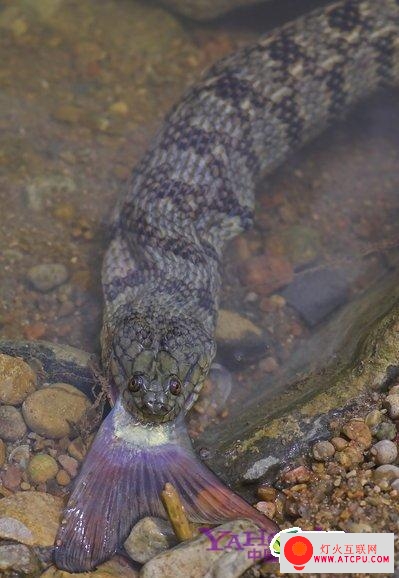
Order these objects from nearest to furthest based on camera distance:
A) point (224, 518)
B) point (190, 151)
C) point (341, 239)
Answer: point (224, 518)
point (190, 151)
point (341, 239)

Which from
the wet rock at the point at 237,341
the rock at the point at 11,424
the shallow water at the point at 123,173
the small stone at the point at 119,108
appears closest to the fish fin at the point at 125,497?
the rock at the point at 11,424

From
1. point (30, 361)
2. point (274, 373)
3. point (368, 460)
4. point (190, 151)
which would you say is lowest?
point (274, 373)

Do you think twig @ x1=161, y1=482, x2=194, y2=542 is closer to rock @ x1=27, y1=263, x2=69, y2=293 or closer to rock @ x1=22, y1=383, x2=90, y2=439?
A: rock @ x1=22, y1=383, x2=90, y2=439

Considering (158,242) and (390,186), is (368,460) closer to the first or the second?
(158,242)

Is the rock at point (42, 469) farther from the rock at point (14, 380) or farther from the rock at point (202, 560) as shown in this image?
the rock at point (202, 560)

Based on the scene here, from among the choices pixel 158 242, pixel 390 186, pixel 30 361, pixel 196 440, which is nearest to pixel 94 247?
pixel 158 242

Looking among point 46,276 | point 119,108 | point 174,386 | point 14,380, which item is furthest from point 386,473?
point 119,108
